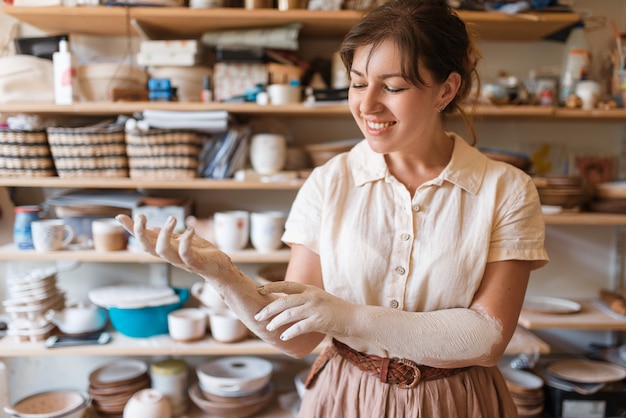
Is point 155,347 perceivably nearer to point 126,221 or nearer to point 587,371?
point 126,221

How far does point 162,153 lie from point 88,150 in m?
0.24

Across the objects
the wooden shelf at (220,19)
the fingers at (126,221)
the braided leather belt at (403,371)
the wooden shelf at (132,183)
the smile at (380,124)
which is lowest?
the braided leather belt at (403,371)

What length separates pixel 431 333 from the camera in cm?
85

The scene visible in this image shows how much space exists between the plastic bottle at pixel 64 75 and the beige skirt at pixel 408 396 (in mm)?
1230

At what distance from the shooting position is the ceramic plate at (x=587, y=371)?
68.2 inches

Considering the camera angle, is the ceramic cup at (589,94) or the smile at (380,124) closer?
the smile at (380,124)

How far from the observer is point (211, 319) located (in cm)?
174

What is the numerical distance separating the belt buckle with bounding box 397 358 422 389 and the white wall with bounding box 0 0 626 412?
3.88 ft

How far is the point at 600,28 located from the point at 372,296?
1.66 meters

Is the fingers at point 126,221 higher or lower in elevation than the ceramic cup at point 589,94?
lower

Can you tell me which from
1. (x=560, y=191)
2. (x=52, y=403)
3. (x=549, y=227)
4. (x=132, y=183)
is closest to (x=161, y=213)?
(x=132, y=183)

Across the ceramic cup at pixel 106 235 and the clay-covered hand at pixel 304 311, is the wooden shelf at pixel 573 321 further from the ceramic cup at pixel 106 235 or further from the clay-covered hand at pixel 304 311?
the ceramic cup at pixel 106 235

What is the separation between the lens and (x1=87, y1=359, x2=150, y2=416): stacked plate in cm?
176

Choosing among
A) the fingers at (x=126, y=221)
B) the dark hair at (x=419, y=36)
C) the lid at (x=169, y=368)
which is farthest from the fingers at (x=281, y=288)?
the lid at (x=169, y=368)
